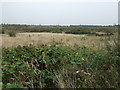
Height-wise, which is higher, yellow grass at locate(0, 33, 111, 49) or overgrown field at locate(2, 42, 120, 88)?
yellow grass at locate(0, 33, 111, 49)

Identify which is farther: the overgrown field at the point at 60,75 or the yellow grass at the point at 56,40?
the yellow grass at the point at 56,40

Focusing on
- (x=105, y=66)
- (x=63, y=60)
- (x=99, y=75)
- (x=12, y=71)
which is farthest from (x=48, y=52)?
(x=99, y=75)

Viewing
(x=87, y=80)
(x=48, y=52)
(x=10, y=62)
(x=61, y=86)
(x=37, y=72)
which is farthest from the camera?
(x=48, y=52)

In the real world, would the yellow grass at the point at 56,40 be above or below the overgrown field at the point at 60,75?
above

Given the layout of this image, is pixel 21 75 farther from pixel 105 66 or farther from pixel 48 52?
pixel 105 66

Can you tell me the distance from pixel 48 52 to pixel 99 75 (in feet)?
6.20

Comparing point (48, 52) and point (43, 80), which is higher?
point (48, 52)

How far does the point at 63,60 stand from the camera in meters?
3.37

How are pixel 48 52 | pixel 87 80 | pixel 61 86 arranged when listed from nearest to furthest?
pixel 61 86, pixel 87 80, pixel 48 52

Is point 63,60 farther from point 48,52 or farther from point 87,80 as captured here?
point 87,80

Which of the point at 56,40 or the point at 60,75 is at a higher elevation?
the point at 56,40

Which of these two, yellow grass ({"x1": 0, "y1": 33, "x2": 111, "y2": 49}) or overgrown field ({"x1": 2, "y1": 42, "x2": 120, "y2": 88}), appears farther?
yellow grass ({"x1": 0, "y1": 33, "x2": 111, "y2": 49})

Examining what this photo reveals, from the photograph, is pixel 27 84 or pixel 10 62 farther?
pixel 10 62

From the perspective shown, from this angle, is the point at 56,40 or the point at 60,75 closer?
the point at 60,75
